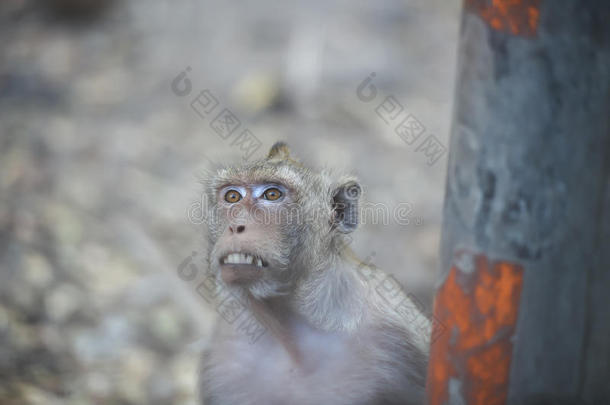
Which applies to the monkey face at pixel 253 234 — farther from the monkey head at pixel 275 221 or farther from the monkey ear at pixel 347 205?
the monkey ear at pixel 347 205

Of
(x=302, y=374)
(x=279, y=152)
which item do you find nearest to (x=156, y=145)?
(x=279, y=152)

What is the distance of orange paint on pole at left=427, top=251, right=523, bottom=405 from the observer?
1925mm

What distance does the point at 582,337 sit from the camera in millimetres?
1954

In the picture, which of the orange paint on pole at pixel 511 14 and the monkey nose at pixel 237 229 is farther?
the monkey nose at pixel 237 229

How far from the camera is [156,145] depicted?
743 centimetres

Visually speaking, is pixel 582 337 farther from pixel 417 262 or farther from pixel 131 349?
pixel 417 262

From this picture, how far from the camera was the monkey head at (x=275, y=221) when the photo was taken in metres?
2.76

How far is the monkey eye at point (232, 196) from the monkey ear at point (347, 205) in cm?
43

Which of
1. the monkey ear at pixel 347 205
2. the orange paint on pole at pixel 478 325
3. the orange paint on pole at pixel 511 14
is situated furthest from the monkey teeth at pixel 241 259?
the orange paint on pole at pixel 511 14

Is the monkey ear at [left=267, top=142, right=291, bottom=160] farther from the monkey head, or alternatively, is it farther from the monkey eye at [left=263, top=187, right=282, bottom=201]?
the monkey eye at [left=263, top=187, right=282, bottom=201]

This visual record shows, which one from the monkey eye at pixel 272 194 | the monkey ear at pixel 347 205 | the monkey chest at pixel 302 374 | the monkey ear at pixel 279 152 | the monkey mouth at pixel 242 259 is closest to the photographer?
the monkey mouth at pixel 242 259

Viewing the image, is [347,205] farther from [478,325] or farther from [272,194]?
[478,325]

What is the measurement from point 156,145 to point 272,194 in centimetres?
467

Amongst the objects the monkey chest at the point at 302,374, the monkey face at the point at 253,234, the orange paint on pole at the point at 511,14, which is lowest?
the monkey chest at the point at 302,374
